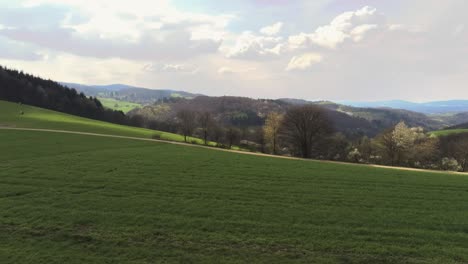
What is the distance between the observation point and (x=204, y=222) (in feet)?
49.6

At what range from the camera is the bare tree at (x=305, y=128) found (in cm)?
5725

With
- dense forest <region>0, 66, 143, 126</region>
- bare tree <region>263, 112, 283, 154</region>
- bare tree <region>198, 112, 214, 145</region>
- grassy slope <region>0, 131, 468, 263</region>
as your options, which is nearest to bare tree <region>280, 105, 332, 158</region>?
bare tree <region>263, 112, 283, 154</region>

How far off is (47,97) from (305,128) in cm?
11462

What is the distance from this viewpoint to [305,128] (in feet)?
190

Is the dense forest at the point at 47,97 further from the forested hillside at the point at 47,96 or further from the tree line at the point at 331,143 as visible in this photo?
the tree line at the point at 331,143

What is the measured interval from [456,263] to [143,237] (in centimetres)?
1259

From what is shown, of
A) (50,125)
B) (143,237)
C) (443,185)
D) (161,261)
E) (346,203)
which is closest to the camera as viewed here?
(161,261)

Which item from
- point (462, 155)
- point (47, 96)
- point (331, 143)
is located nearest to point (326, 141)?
point (331, 143)

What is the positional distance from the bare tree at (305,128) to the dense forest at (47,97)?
92893mm

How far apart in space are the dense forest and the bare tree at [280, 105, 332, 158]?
Answer: 9289 centimetres

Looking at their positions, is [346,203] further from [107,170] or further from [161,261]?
[107,170]

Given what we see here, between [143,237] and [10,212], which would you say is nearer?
[143,237]

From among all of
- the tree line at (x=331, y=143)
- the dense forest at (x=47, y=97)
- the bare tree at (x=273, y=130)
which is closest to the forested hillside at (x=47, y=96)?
the dense forest at (x=47, y=97)

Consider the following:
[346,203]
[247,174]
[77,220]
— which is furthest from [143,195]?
[346,203]
